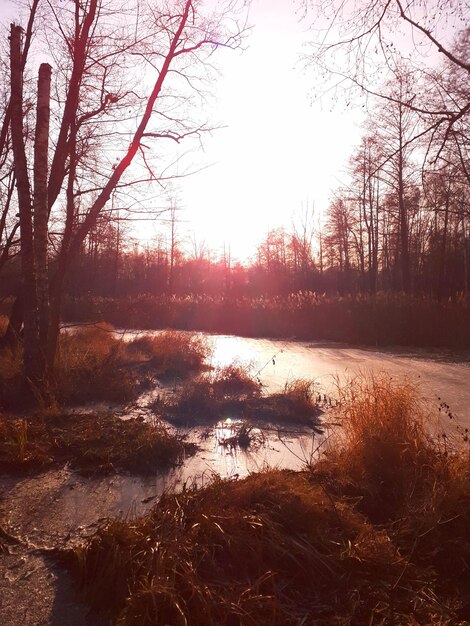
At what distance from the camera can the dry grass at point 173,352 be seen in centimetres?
1154

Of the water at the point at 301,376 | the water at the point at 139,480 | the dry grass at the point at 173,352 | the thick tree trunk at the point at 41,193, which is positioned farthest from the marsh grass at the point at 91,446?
the dry grass at the point at 173,352

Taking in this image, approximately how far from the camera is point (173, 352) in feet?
42.0

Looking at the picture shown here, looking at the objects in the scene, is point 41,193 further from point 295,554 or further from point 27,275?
point 295,554

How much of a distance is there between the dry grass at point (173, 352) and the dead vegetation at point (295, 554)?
7.10m

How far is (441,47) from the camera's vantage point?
4.83m

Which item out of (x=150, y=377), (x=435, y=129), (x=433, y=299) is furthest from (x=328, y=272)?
(x=435, y=129)

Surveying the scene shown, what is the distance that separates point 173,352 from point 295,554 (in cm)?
965

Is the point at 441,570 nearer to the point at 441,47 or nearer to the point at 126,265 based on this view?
the point at 441,47

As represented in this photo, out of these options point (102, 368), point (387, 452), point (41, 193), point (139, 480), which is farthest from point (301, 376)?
point (139, 480)

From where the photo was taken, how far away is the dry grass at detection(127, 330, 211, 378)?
11.5 meters

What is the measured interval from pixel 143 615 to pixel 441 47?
4926 mm

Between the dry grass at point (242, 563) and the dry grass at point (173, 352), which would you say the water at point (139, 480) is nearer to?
the dry grass at point (242, 563)

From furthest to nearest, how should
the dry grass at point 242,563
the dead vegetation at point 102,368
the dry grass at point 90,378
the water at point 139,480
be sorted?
1. the dry grass at point 90,378
2. the dead vegetation at point 102,368
3. the water at point 139,480
4. the dry grass at point 242,563

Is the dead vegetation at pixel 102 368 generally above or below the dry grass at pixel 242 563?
above
